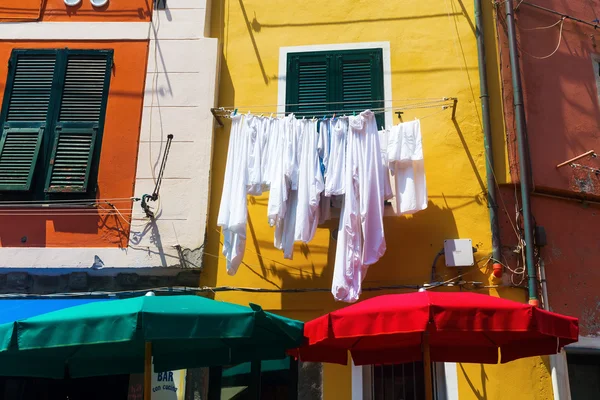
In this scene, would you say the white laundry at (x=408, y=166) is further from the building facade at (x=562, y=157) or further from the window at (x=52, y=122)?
the window at (x=52, y=122)

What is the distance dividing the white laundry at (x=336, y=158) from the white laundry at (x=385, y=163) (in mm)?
430

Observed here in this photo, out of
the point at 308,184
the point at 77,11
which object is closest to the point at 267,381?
the point at 308,184

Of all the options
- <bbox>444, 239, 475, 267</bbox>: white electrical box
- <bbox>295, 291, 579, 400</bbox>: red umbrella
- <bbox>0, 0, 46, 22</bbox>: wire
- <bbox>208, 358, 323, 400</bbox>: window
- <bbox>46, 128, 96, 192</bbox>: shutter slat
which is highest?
<bbox>0, 0, 46, 22</bbox>: wire

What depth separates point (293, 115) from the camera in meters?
7.27

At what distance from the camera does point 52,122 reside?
8062 mm

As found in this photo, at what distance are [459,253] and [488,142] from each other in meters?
1.42

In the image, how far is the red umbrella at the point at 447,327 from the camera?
476 centimetres

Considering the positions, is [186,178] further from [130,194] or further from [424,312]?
[424,312]

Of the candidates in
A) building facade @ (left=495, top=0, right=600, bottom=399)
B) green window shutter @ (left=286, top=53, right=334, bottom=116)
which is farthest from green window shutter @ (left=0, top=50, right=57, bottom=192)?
building facade @ (left=495, top=0, right=600, bottom=399)

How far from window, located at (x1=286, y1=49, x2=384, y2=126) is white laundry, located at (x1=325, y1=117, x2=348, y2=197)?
734 mm

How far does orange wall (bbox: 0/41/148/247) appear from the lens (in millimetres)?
7523

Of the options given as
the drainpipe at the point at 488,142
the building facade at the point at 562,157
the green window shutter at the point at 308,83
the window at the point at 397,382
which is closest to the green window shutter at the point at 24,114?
the green window shutter at the point at 308,83

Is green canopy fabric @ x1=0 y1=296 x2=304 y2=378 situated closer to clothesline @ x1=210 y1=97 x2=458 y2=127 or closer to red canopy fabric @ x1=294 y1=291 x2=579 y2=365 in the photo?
red canopy fabric @ x1=294 y1=291 x2=579 y2=365

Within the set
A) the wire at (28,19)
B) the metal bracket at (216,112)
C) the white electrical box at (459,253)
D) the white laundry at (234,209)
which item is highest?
the wire at (28,19)
